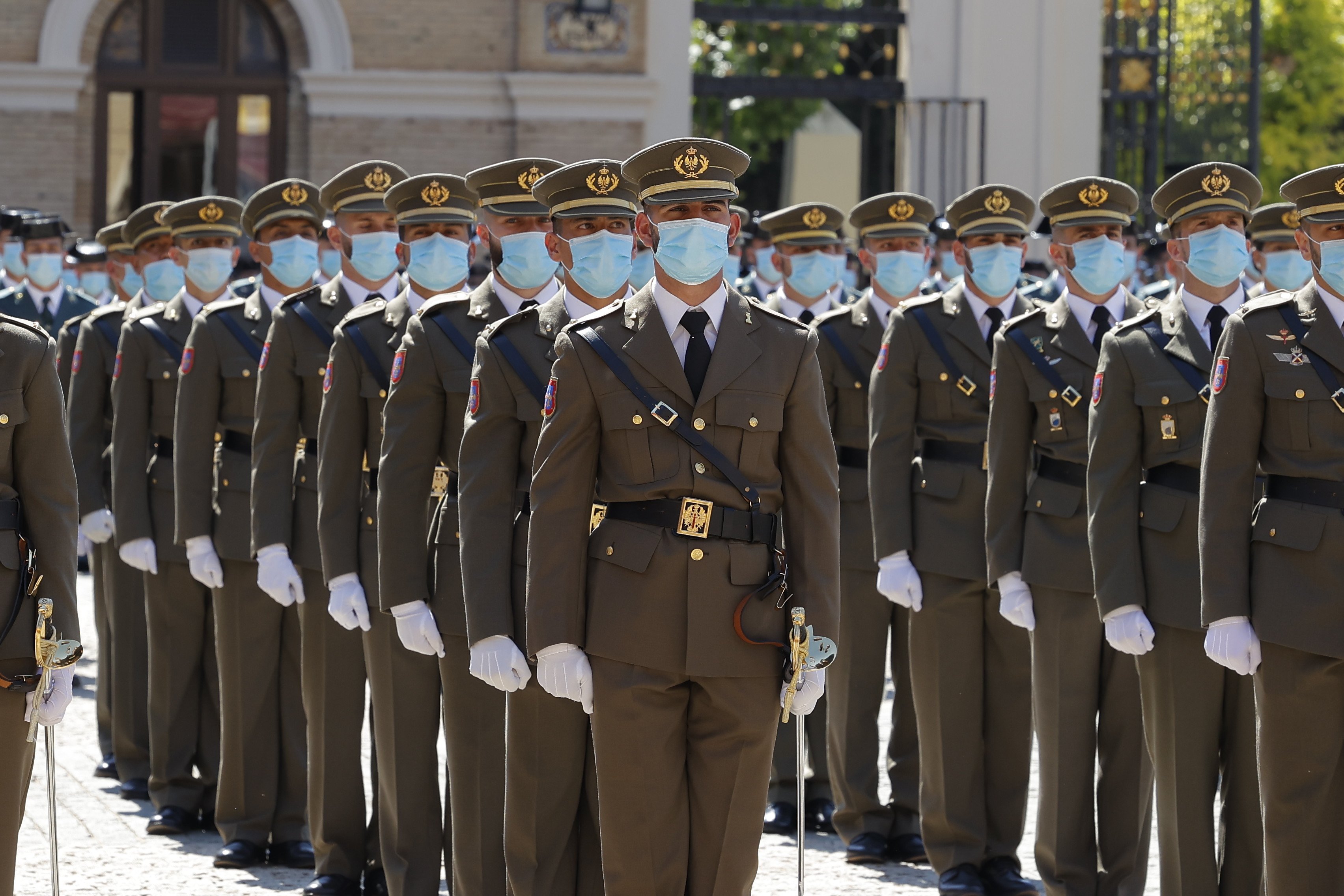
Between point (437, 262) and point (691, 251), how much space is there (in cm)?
185

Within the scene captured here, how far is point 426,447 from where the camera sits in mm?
5449

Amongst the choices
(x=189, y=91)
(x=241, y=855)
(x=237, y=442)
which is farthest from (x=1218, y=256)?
(x=189, y=91)

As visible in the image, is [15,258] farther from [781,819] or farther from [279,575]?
[781,819]

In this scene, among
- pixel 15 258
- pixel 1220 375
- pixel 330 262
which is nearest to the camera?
pixel 1220 375

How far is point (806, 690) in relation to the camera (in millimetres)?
4332

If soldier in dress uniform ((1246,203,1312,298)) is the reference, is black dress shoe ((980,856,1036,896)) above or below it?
below

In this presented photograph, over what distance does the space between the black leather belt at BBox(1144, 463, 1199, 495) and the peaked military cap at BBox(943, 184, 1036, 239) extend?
161cm

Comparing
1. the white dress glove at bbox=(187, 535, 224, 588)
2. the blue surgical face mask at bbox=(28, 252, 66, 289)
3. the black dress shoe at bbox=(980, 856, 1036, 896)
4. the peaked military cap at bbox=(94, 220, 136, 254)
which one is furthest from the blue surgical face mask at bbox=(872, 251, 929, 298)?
the blue surgical face mask at bbox=(28, 252, 66, 289)

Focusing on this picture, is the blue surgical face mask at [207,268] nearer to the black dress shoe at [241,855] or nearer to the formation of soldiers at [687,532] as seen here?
the formation of soldiers at [687,532]

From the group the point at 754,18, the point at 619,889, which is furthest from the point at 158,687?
the point at 754,18

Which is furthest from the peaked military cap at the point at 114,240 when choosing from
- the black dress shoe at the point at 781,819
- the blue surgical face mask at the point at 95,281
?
the black dress shoe at the point at 781,819

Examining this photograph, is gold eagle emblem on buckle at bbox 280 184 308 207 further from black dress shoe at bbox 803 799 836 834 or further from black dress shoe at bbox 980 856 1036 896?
black dress shoe at bbox 980 856 1036 896

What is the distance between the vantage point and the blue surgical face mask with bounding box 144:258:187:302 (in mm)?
8484

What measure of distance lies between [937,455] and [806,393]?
7.82 feet
